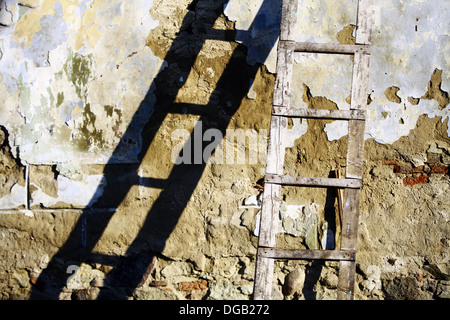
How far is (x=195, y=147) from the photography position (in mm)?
2996

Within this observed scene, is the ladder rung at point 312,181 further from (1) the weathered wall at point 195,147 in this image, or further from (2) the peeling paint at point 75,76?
(2) the peeling paint at point 75,76

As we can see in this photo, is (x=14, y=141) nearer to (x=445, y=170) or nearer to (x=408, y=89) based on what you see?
(x=408, y=89)

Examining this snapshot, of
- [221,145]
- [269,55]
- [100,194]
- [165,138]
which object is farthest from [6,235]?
[269,55]

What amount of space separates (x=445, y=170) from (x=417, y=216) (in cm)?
33

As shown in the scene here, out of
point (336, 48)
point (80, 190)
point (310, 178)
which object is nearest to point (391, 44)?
point (336, 48)

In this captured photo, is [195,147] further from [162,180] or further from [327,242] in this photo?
[327,242]

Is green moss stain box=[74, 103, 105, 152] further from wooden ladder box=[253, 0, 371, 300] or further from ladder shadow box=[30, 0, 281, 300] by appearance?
wooden ladder box=[253, 0, 371, 300]

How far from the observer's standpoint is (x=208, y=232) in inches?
118

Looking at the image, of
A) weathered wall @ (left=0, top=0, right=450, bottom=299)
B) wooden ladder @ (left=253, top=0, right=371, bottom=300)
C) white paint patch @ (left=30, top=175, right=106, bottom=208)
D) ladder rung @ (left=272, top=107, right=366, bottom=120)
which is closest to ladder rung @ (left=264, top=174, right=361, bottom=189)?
wooden ladder @ (left=253, top=0, right=371, bottom=300)

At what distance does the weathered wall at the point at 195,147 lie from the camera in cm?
297

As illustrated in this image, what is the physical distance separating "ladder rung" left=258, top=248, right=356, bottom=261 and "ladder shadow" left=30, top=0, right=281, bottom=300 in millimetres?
824

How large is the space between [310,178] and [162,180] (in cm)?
101

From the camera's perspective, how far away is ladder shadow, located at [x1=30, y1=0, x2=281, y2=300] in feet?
9.81

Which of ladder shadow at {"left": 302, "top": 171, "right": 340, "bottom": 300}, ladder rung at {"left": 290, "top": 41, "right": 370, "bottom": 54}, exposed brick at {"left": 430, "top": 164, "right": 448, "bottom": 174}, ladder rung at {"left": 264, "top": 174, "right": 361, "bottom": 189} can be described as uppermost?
ladder rung at {"left": 290, "top": 41, "right": 370, "bottom": 54}
